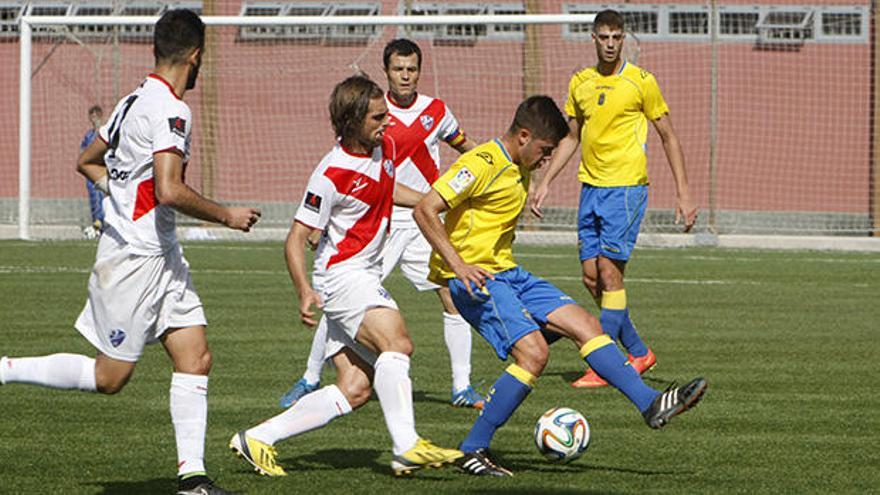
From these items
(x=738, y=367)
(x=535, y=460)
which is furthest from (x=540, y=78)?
(x=535, y=460)

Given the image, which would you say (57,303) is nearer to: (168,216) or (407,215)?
(407,215)

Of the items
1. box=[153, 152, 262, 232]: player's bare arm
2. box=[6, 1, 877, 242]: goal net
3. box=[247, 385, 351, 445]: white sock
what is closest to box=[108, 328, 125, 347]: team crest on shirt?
box=[153, 152, 262, 232]: player's bare arm

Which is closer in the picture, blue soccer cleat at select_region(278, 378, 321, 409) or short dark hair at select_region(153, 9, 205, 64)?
short dark hair at select_region(153, 9, 205, 64)

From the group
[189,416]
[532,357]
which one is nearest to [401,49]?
[532,357]

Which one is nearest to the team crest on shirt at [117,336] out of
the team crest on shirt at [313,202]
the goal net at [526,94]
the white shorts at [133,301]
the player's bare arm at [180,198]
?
the white shorts at [133,301]

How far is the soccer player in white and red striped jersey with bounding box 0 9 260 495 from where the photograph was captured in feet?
20.5

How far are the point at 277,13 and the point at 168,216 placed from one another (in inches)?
871

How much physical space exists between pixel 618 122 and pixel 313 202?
4140 mm

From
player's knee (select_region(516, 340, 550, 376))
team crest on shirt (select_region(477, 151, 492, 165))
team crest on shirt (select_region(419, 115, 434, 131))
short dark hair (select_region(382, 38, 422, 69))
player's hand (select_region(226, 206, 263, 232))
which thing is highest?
short dark hair (select_region(382, 38, 422, 69))

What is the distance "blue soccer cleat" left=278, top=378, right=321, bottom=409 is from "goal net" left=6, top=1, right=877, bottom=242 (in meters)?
15.9

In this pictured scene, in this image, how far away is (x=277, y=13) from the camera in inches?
1105

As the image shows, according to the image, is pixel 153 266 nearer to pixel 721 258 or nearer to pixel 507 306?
pixel 507 306

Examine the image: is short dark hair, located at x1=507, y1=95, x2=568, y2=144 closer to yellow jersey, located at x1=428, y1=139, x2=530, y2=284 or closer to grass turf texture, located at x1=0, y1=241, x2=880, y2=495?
yellow jersey, located at x1=428, y1=139, x2=530, y2=284

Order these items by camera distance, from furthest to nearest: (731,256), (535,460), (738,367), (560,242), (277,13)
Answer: (277,13) < (560,242) < (731,256) < (738,367) < (535,460)
